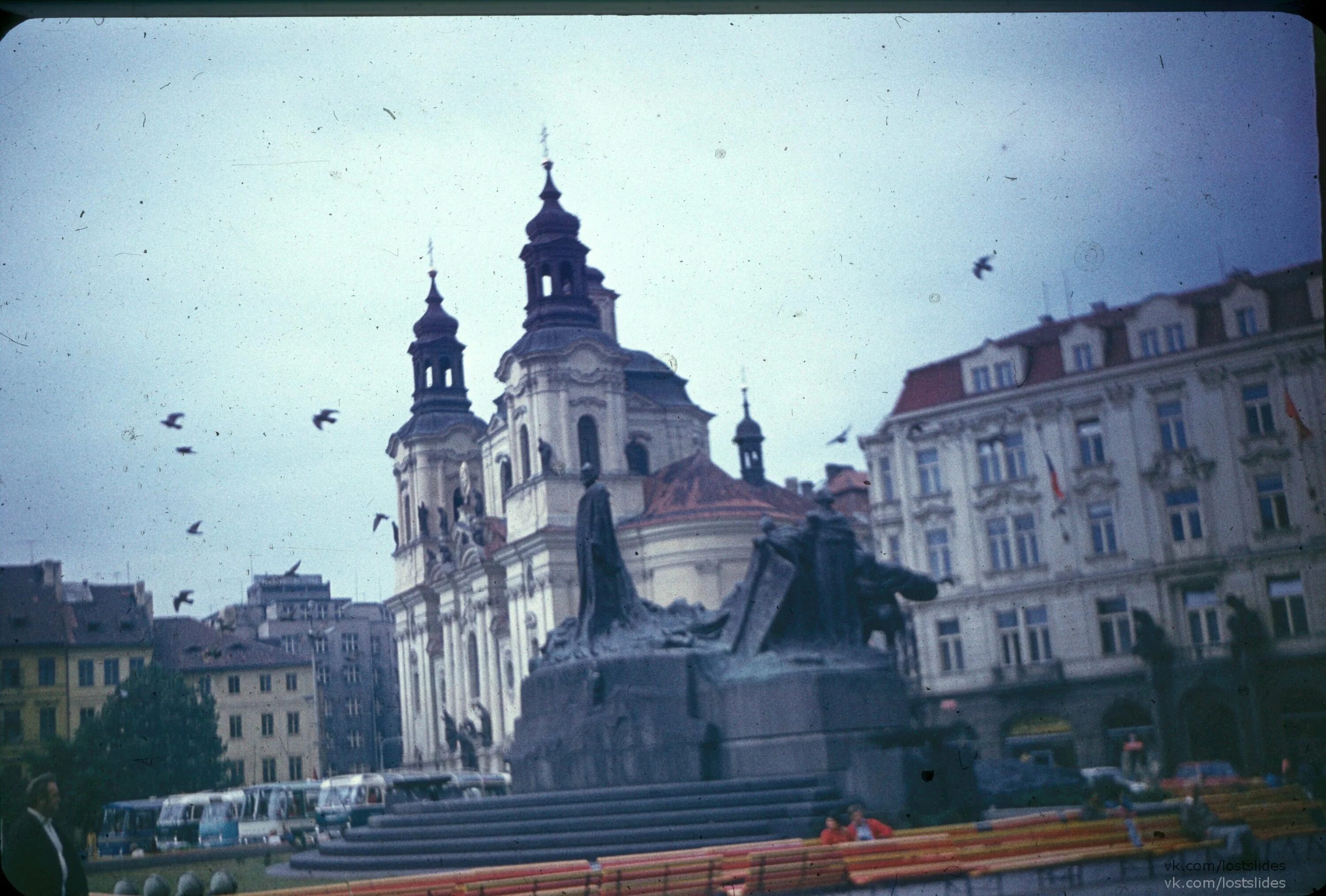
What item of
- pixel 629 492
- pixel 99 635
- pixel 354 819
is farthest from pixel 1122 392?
pixel 629 492

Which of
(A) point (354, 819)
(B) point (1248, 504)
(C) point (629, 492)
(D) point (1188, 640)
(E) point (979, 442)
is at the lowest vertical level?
(A) point (354, 819)

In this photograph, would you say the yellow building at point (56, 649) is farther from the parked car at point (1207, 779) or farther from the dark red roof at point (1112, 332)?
the parked car at point (1207, 779)

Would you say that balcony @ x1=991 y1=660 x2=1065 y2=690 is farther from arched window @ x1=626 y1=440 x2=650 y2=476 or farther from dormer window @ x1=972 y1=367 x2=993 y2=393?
arched window @ x1=626 y1=440 x2=650 y2=476

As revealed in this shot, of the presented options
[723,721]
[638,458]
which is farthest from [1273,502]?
[638,458]

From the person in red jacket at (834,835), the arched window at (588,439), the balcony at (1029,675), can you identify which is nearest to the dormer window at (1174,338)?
the balcony at (1029,675)

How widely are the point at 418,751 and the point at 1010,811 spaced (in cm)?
3309

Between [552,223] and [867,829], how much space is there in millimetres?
21600

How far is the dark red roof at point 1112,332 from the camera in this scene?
9.53 meters

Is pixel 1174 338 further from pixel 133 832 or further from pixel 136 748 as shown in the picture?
pixel 133 832

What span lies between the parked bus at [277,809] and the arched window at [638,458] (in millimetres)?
13665

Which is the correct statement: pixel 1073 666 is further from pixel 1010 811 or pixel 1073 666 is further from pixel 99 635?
pixel 99 635

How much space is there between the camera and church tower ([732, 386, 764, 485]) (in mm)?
33281

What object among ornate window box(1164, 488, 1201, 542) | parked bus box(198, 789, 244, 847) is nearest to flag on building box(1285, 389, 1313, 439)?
ornate window box(1164, 488, 1201, 542)

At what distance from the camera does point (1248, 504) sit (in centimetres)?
1017
